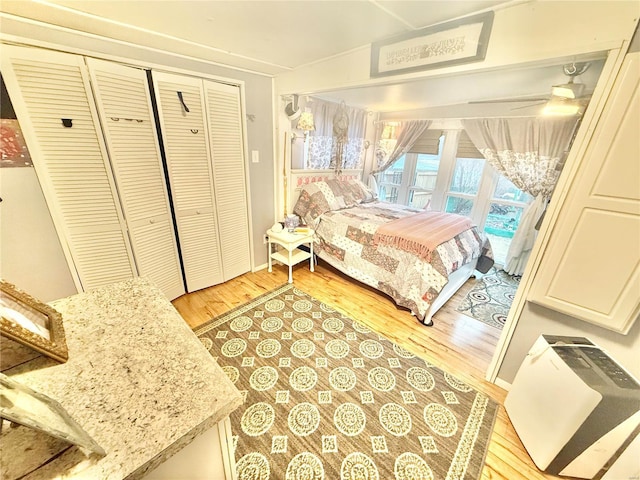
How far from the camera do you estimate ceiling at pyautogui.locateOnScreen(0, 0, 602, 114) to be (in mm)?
1312

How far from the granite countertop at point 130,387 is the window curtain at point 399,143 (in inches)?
166

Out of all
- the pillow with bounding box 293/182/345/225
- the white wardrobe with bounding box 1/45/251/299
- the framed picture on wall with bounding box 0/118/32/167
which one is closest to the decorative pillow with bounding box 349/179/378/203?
the pillow with bounding box 293/182/345/225

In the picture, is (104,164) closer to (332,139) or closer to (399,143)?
(332,139)

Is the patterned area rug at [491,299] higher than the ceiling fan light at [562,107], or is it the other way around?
the ceiling fan light at [562,107]

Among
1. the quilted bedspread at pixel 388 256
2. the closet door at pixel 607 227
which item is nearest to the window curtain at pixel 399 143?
the quilted bedspread at pixel 388 256

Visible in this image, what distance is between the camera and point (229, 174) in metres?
2.58

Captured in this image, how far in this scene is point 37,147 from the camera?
1.59 meters

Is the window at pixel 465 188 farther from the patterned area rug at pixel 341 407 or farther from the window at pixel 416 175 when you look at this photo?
the patterned area rug at pixel 341 407

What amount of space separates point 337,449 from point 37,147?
103 inches

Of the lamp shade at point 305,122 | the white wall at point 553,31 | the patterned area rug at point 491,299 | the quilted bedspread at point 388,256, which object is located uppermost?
the white wall at point 553,31

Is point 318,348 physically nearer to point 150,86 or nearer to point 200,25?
point 200,25

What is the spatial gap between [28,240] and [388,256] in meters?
2.81

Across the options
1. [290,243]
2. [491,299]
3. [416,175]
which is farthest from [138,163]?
[416,175]

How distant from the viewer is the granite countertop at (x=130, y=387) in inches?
21.5
